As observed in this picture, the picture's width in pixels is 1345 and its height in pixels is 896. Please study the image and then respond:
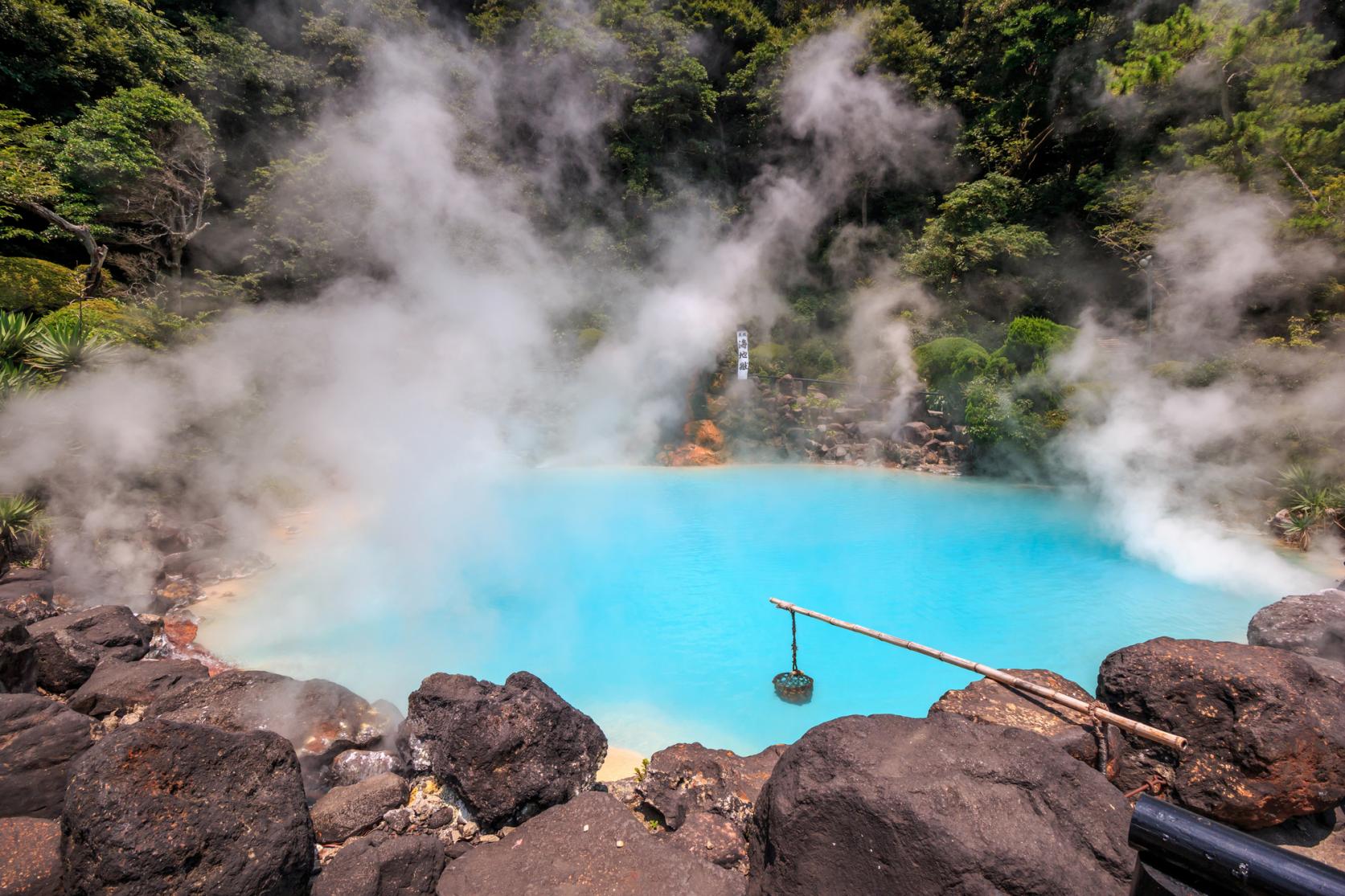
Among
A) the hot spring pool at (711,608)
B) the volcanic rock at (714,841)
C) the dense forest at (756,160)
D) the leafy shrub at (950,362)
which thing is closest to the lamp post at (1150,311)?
the dense forest at (756,160)

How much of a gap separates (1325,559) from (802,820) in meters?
8.74

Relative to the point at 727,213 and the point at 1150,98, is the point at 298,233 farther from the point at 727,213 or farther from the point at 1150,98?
the point at 1150,98

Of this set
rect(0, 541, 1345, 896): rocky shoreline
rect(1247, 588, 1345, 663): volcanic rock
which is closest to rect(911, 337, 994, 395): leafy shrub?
rect(1247, 588, 1345, 663): volcanic rock

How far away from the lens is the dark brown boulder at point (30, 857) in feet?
6.84

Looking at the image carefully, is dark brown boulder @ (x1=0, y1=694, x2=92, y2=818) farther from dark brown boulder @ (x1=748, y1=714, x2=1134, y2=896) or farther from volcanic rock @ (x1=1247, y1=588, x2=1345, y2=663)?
volcanic rock @ (x1=1247, y1=588, x2=1345, y2=663)

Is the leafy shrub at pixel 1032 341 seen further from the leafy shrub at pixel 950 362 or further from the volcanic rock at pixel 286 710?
the volcanic rock at pixel 286 710

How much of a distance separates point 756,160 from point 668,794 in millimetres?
20401

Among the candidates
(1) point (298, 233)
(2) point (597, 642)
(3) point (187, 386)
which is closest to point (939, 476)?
(2) point (597, 642)

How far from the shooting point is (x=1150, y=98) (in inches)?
479

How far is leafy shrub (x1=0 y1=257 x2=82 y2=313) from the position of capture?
963 cm

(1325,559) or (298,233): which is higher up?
(298,233)

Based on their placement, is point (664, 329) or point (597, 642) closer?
point (597, 642)

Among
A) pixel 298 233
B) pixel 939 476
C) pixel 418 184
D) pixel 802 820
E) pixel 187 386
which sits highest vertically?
pixel 418 184

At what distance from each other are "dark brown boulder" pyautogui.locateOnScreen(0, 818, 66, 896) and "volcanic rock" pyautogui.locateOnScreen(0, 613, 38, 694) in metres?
1.99
